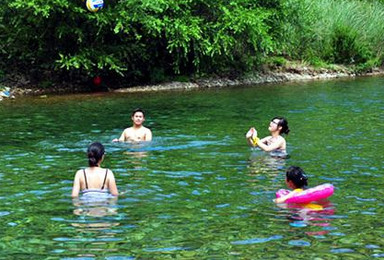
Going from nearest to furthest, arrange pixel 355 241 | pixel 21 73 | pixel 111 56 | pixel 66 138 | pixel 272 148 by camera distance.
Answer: pixel 355 241 < pixel 272 148 < pixel 66 138 < pixel 111 56 < pixel 21 73

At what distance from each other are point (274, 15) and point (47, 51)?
10054 mm

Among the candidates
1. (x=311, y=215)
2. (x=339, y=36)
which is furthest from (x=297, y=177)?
(x=339, y=36)

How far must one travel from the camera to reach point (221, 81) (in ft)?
99.1

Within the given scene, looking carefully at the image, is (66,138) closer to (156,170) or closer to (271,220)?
(156,170)

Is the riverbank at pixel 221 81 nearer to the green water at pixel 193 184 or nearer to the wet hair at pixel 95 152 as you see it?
the green water at pixel 193 184

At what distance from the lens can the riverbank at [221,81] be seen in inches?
1087

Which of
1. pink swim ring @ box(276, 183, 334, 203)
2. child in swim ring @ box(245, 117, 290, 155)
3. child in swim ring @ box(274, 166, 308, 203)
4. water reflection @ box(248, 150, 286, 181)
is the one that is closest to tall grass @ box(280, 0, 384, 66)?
child in swim ring @ box(245, 117, 290, 155)

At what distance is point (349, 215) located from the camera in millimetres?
9031

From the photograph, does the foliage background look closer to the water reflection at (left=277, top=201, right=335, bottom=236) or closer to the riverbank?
the riverbank

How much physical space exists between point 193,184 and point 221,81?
19413mm

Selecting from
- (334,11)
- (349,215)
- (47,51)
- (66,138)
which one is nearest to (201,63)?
(47,51)

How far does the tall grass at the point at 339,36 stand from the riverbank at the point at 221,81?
2.76ft

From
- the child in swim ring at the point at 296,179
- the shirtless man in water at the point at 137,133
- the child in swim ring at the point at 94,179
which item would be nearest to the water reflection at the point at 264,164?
→ the child in swim ring at the point at 296,179

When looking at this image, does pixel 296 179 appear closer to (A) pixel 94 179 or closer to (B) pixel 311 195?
(B) pixel 311 195
